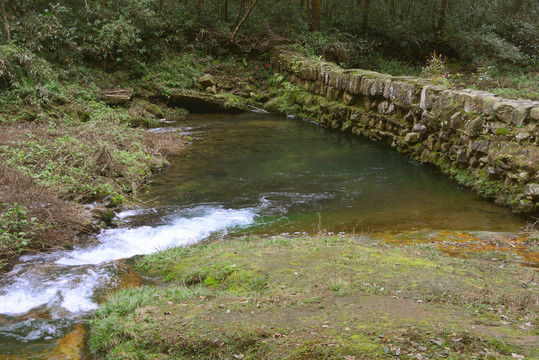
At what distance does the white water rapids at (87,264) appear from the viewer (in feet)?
15.8

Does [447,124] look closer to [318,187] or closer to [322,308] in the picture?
[318,187]

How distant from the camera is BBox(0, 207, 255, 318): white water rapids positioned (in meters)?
4.82

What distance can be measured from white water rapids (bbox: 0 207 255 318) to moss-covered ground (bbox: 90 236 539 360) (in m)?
0.61

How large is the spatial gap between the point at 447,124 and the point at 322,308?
792cm

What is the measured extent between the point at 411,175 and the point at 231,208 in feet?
15.6

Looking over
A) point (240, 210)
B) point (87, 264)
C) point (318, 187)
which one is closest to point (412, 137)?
point (318, 187)

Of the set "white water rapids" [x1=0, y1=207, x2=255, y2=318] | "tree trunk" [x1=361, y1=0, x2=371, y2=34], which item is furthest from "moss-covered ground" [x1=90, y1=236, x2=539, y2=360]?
"tree trunk" [x1=361, y1=0, x2=371, y2=34]

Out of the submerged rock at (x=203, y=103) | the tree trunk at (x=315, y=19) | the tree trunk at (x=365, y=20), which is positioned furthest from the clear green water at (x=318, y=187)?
the tree trunk at (x=365, y=20)

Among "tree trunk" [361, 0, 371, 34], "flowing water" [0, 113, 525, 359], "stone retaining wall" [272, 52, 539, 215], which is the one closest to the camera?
"flowing water" [0, 113, 525, 359]

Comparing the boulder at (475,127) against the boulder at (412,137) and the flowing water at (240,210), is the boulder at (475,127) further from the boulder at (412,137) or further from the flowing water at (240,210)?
the boulder at (412,137)

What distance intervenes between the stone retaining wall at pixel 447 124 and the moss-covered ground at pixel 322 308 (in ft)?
11.2

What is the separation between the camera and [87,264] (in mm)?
5883

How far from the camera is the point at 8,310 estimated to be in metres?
4.65

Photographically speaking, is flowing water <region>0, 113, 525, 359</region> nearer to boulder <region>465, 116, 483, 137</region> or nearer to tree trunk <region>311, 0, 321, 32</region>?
boulder <region>465, 116, 483, 137</region>
